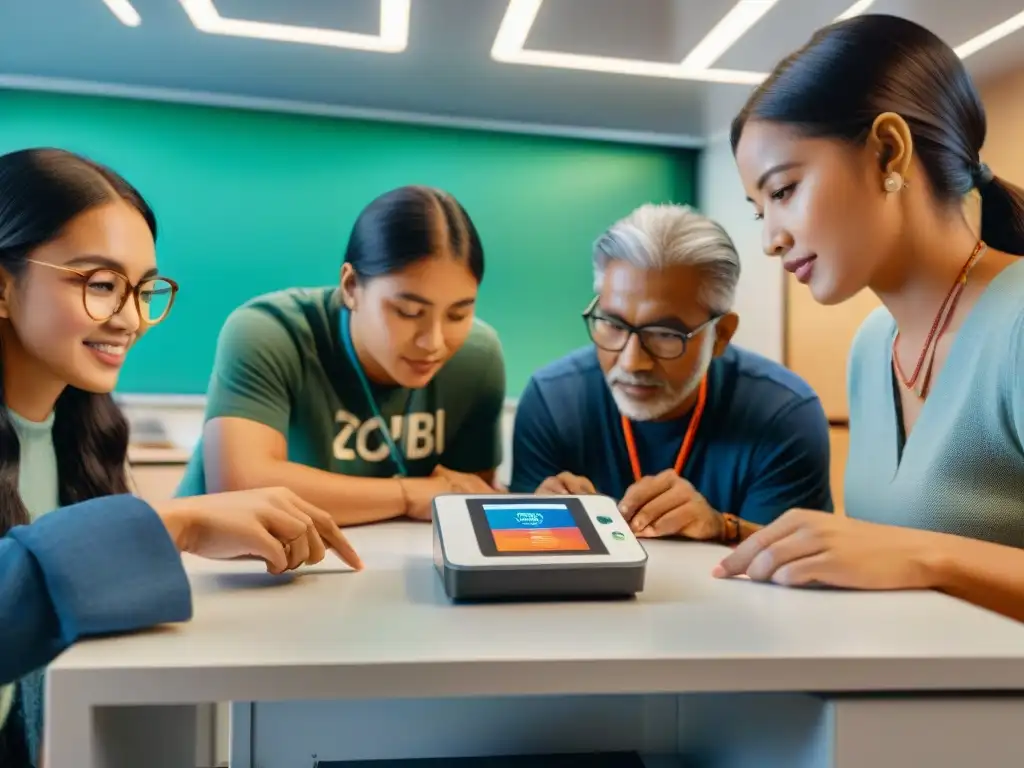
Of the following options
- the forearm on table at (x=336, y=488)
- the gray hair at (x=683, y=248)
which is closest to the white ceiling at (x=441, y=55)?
the gray hair at (x=683, y=248)

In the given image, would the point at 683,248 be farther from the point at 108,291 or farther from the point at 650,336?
the point at 108,291

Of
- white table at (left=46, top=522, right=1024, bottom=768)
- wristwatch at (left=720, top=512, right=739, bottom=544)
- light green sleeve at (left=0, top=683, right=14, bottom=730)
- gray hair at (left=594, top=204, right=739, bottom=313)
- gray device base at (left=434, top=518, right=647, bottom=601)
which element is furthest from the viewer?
gray hair at (left=594, top=204, right=739, bottom=313)

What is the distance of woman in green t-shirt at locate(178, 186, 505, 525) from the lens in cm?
113

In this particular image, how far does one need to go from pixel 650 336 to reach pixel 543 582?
65cm

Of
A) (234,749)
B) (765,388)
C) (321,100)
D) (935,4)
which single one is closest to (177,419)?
(321,100)

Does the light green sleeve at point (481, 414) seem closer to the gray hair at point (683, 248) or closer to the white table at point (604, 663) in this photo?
the gray hair at point (683, 248)

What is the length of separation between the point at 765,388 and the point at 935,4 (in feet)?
1.81

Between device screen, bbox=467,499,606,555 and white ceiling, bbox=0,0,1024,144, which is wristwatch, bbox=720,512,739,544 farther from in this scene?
white ceiling, bbox=0,0,1024,144

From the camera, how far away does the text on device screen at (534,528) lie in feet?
1.76

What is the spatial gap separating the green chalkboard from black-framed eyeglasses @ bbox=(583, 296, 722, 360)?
13 cm

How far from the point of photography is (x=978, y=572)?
0.58 meters

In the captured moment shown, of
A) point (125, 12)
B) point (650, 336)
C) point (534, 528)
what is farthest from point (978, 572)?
point (125, 12)

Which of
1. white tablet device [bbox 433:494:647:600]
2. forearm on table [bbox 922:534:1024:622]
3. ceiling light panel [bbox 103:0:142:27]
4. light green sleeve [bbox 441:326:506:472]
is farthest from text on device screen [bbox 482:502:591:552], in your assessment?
ceiling light panel [bbox 103:0:142:27]

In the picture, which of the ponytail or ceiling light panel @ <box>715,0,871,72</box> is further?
ceiling light panel @ <box>715,0,871,72</box>
